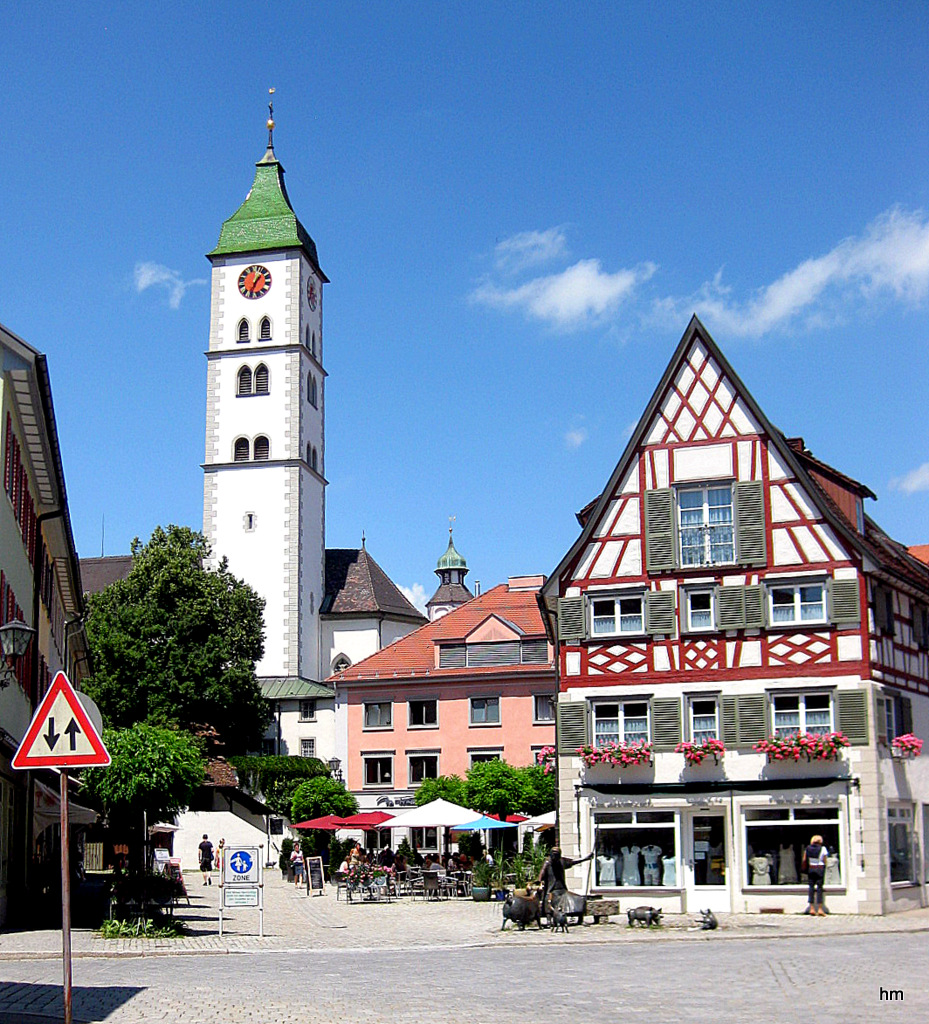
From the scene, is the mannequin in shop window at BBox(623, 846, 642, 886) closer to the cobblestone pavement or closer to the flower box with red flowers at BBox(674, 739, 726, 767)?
the flower box with red flowers at BBox(674, 739, 726, 767)

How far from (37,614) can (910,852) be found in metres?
20.1

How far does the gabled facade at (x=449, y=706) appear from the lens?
59.8 m

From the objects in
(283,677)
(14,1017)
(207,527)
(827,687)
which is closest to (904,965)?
(14,1017)

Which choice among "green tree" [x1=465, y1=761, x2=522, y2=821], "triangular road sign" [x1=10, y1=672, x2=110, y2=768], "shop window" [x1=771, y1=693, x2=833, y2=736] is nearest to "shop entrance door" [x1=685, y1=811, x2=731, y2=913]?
"shop window" [x1=771, y1=693, x2=833, y2=736]

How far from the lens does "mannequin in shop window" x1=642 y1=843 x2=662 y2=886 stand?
107ft

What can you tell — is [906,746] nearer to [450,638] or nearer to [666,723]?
[666,723]

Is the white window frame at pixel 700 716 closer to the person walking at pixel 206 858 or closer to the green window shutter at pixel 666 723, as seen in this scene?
the green window shutter at pixel 666 723

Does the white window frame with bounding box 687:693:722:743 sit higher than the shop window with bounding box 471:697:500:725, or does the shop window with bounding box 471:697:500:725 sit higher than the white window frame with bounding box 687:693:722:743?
the shop window with bounding box 471:697:500:725

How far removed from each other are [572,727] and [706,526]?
18.0 ft

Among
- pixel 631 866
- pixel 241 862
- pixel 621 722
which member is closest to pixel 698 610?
pixel 621 722

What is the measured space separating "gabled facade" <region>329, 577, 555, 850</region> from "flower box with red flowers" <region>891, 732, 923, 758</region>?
27181 mm

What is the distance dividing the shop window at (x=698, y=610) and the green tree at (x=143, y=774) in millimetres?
11991

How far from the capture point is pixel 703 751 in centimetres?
3231

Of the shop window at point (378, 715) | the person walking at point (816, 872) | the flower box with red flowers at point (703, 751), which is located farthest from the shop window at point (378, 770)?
the person walking at point (816, 872)
